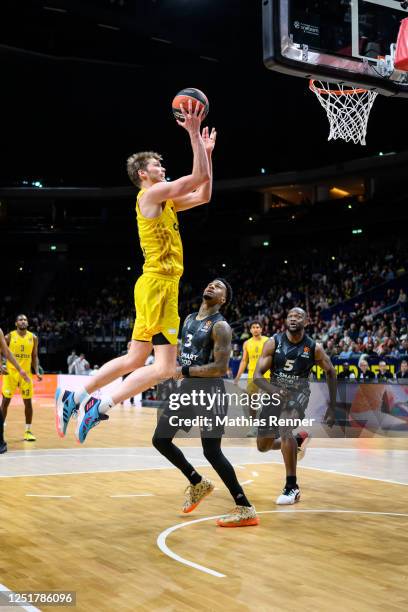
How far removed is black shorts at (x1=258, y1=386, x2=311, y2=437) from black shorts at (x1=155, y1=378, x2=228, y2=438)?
131cm

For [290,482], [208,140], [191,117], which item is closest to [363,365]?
[290,482]

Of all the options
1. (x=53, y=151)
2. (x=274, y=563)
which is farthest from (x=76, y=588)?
(x=53, y=151)

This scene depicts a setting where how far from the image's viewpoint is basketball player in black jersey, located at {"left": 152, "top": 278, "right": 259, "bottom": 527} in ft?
18.9

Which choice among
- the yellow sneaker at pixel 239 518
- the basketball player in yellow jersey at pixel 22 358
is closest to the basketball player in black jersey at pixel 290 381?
the yellow sneaker at pixel 239 518

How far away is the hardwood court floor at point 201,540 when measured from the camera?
13.5 ft

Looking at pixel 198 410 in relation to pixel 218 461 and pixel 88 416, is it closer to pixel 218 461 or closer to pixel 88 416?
pixel 218 461

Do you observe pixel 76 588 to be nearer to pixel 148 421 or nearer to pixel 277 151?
pixel 148 421

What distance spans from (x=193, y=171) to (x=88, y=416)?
75.8 inches

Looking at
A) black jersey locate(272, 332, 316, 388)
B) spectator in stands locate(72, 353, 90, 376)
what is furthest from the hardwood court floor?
spectator in stands locate(72, 353, 90, 376)

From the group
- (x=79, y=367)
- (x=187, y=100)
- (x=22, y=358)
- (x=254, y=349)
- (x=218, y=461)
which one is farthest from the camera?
(x=79, y=367)

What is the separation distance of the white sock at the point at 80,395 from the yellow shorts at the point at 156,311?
0.58m

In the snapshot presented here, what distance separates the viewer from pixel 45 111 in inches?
1244

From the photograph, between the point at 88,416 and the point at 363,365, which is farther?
the point at 363,365

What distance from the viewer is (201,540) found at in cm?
543
